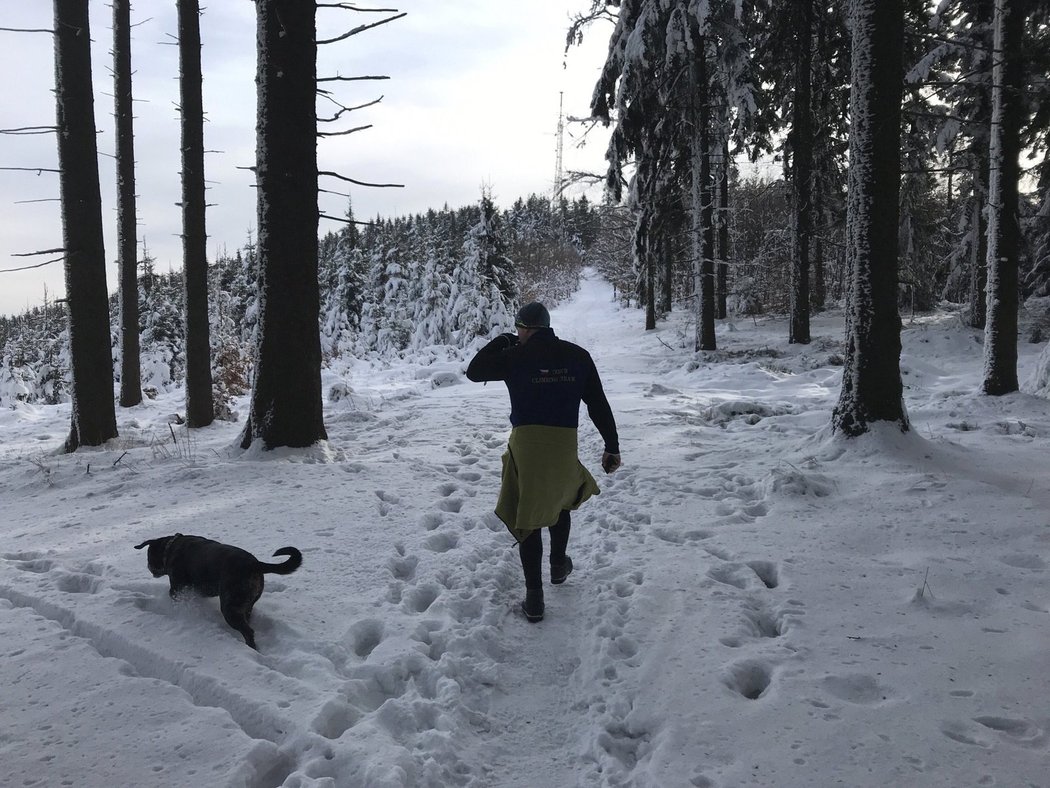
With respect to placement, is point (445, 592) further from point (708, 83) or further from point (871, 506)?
point (708, 83)

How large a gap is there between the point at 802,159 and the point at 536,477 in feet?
47.7

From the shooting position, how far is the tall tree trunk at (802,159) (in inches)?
581

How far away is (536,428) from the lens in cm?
396

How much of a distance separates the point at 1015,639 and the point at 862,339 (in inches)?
149

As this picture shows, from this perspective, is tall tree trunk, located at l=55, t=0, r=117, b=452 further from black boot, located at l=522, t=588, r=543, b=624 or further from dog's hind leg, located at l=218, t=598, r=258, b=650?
black boot, located at l=522, t=588, r=543, b=624

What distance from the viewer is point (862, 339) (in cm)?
633

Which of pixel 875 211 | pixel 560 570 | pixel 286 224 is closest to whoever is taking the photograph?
pixel 560 570

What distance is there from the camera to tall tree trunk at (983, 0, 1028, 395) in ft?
29.0

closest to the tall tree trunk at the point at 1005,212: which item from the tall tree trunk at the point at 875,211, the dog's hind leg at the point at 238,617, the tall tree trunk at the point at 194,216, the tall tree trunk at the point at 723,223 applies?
the tall tree trunk at the point at 875,211

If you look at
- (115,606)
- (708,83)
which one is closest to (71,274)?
(115,606)

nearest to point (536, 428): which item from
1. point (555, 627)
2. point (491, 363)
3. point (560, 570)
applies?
point (491, 363)

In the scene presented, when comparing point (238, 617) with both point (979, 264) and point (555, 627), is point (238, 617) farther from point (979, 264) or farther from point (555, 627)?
point (979, 264)

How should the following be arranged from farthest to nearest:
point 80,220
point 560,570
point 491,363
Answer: point 80,220 < point 560,570 < point 491,363

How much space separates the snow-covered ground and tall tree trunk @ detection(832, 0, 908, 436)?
1.68ft
